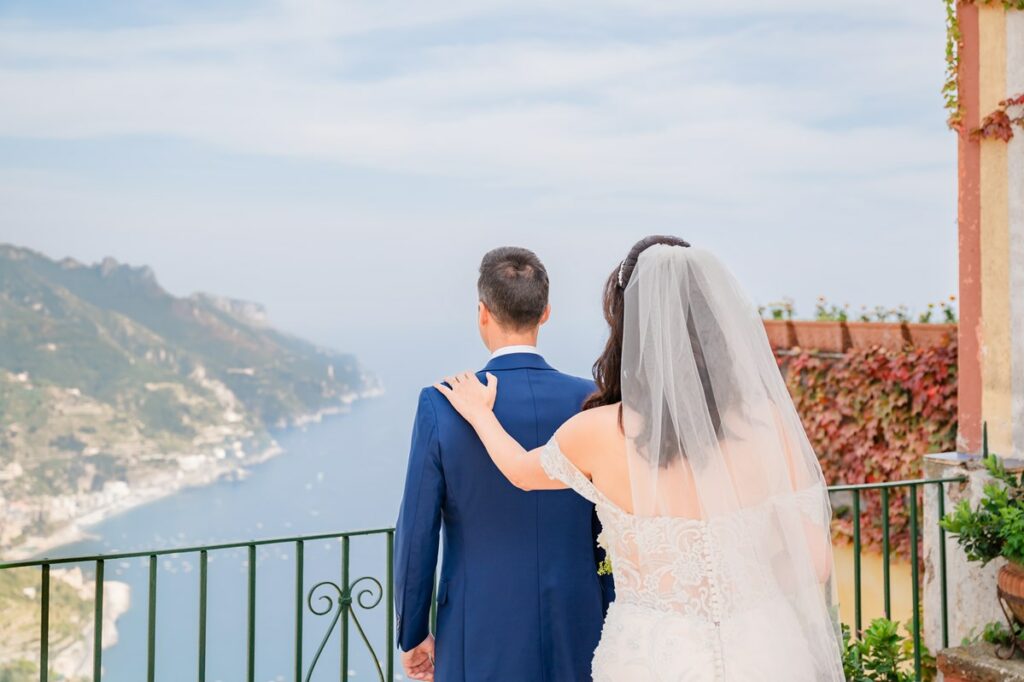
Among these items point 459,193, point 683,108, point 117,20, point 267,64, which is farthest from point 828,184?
point 117,20

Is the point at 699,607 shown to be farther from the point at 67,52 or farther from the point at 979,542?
the point at 67,52

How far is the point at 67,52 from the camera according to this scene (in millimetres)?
30234

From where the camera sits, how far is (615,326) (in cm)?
207

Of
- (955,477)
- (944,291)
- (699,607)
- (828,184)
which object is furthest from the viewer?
(828,184)

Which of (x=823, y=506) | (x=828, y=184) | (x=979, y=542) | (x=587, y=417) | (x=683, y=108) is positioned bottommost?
(x=979, y=542)

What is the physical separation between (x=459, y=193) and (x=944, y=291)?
93.5ft

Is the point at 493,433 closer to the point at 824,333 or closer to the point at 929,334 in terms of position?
the point at 929,334

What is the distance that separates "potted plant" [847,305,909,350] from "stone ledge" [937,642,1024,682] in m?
3.09

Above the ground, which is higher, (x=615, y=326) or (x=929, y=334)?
(x=929, y=334)

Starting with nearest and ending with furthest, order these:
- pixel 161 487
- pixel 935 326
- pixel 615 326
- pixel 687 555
Answer: pixel 687 555
pixel 615 326
pixel 935 326
pixel 161 487

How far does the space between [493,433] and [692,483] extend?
1.38ft

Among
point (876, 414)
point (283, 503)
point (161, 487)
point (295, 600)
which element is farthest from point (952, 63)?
point (283, 503)

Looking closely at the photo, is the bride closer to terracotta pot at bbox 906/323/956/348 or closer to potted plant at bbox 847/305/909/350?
terracotta pot at bbox 906/323/956/348

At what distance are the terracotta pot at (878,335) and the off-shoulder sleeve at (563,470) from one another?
5131 mm
